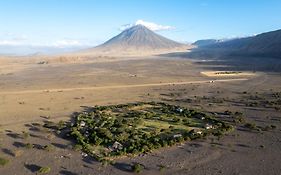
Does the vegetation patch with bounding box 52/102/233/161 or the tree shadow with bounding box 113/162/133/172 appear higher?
the vegetation patch with bounding box 52/102/233/161

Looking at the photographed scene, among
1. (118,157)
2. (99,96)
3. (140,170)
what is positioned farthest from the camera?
(99,96)

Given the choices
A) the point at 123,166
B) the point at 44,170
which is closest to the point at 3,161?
the point at 44,170

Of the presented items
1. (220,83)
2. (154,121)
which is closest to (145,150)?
(154,121)

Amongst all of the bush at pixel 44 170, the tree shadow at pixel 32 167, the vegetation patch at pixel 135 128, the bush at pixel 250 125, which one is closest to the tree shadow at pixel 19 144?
the vegetation patch at pixel 135 128

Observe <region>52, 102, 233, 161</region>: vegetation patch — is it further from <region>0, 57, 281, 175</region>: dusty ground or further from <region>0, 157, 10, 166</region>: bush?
<region>0, 157, 10, 166</region>: bush

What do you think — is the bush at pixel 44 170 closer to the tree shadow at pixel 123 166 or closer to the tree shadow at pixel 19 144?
the tree shadow at pixel 123 166

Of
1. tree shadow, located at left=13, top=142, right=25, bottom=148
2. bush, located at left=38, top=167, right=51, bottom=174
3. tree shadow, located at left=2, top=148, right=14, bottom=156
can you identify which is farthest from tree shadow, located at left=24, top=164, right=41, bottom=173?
tree shadow, located at left=13, top=142, right=25, bottom=148

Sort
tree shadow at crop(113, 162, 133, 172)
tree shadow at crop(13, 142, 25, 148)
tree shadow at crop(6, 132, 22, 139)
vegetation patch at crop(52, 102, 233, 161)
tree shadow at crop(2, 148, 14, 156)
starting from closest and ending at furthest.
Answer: tree shadow at crop(113, 162, 133, 172) → tree shadow at crop(2, 148, 14, 156) → vegetation patch at crop(52, 102, 233, 161) → tree shadow at crop(13, 142, 25, 148) → tree shadow at crop(6, 132, 22, 139)

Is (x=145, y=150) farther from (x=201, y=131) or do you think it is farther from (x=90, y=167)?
(x=201, y=131)
